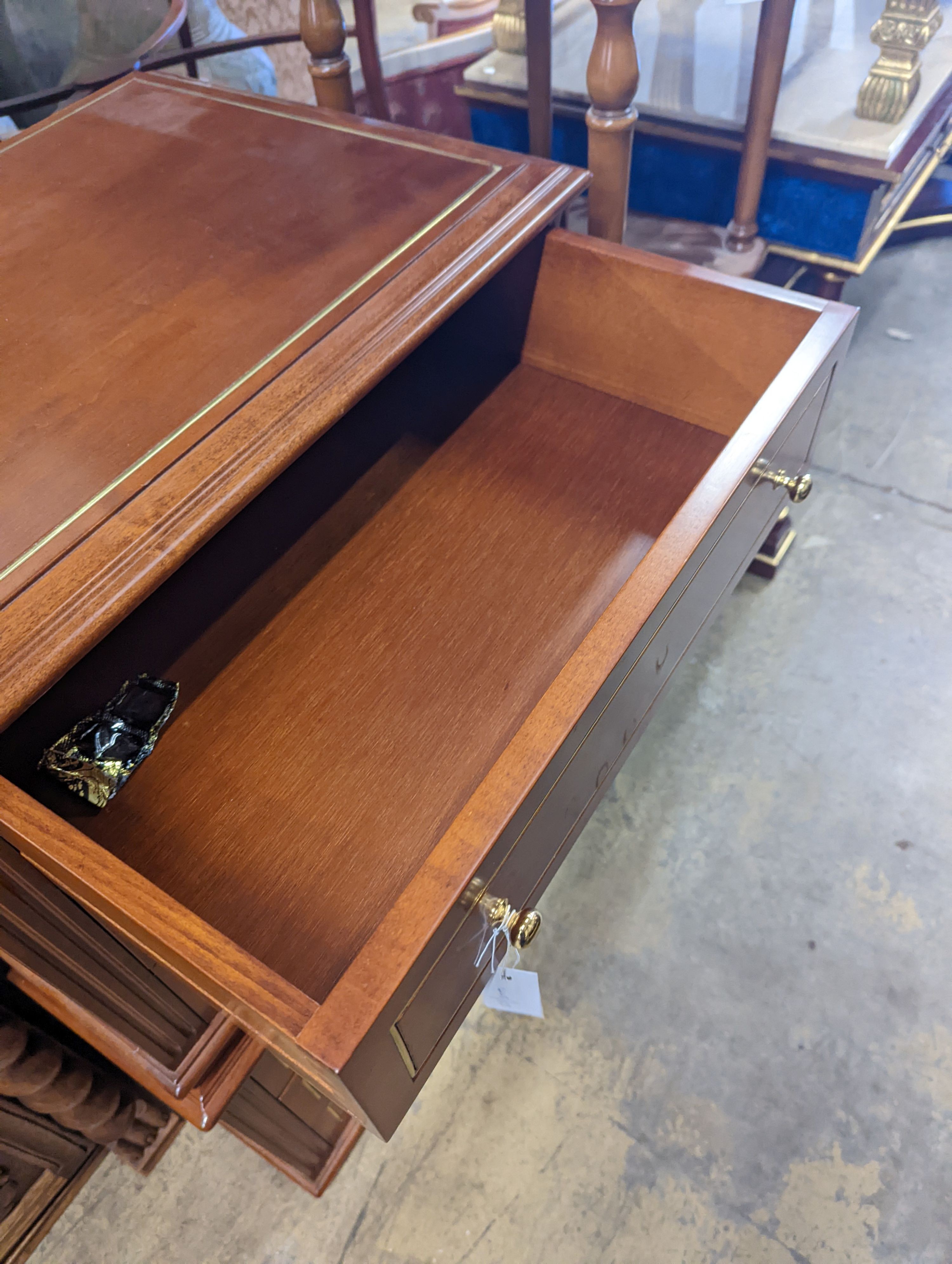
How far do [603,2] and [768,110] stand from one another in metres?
0.42

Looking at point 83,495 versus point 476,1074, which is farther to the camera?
point 476,1074

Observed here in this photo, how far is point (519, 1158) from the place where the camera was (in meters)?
0.92

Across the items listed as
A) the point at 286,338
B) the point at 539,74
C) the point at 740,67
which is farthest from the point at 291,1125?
the point at 740,67

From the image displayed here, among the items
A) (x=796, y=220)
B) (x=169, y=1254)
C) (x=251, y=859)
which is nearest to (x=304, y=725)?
(x=251, y=859)

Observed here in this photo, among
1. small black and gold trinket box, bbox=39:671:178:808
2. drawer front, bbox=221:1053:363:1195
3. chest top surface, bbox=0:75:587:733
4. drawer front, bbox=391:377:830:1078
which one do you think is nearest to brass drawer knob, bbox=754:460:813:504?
drawer front, bbox=391:377:830:1078

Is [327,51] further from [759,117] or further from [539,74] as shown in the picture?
[759,117]

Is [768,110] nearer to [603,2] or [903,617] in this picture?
[603,2]

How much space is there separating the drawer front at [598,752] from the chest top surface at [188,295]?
30 cm

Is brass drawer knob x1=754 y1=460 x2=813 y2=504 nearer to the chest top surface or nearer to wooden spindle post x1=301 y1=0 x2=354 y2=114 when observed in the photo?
the chest top surface

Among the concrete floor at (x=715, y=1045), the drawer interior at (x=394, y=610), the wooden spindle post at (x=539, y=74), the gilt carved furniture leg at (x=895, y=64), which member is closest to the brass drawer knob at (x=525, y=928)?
the drawer interior at (x=394, y=610)

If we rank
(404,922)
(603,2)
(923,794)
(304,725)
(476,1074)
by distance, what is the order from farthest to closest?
(923,794), (476,1074), (603,2), (304,725), (404,922)

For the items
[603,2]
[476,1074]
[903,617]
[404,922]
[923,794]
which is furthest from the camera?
[903,617]

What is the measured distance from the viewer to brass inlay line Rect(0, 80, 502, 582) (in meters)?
0.57

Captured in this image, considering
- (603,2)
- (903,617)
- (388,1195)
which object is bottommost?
(388,1195)
